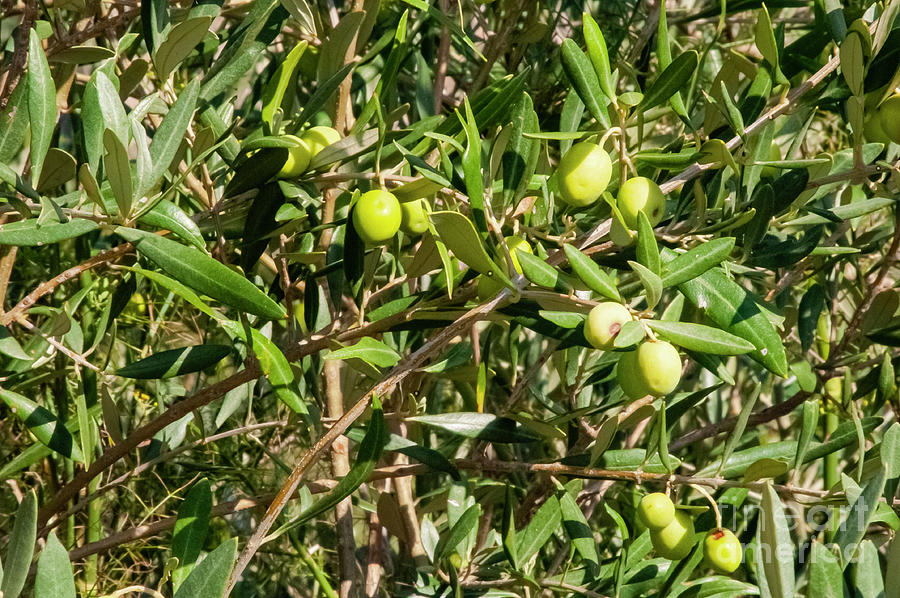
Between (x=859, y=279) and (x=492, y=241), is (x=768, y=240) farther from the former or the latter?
(x=859, y=279)

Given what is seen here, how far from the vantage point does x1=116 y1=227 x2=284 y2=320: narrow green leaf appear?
818 mm

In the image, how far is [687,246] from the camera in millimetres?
1008

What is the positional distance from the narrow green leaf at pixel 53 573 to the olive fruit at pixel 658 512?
0.54m

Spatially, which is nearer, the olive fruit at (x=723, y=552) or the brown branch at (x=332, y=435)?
the brown branch at (x=332, y=435)

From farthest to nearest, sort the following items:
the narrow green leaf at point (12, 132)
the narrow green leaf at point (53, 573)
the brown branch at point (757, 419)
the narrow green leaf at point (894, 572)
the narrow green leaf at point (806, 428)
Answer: the brown branch at point (757, 419), the narrow green leaf at point (806, 428), the narrow green leaf at point (12, 132), the narrow green leaf at point (894, 572), the narrow green leaf at point (53, 573)

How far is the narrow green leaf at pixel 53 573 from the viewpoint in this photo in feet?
2.42

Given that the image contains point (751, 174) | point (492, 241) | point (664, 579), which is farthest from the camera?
point (664, 579)

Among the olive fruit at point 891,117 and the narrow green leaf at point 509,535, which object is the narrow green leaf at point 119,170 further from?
the olive fruit at point 891,117

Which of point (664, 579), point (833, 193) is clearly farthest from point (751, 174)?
point (664, 579)

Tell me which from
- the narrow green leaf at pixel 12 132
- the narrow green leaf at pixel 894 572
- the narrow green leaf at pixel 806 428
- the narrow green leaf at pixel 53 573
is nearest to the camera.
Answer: the narrow green leaf at pixel 53 573

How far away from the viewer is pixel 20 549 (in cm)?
77

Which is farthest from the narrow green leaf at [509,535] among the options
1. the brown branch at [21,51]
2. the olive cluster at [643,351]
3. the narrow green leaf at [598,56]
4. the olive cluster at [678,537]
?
the brown branch at [21,51]

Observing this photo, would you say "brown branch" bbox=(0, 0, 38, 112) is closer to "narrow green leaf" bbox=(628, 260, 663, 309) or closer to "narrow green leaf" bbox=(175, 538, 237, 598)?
"narrow green leaf" bbox=(175, 538, 237, 598)

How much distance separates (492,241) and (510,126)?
126 mm
